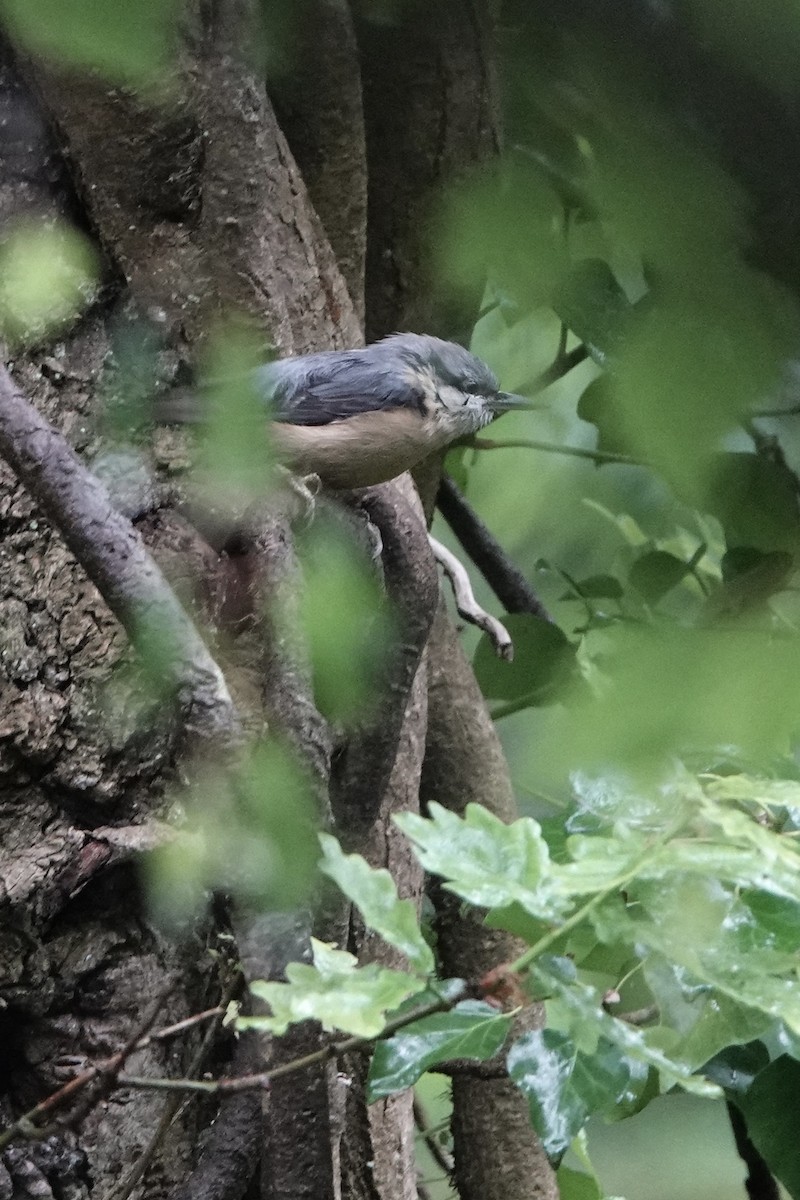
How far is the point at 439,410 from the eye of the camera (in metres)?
0.95

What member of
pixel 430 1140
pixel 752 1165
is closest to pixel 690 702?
pixel 752 1165

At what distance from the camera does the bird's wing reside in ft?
2.45

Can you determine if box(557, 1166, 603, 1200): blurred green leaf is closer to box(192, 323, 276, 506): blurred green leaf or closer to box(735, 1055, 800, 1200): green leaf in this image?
box(735, 1055, 800, 1200): green leaf

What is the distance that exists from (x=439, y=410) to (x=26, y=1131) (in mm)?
630

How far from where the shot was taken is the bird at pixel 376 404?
76cm

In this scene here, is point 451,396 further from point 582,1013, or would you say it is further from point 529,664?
point 582,1013

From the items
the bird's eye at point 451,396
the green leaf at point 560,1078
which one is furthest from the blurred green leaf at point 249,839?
the bird's eye at point 451,396

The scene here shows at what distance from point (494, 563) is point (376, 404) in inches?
7.6

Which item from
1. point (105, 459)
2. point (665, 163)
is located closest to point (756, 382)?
point (665, 163)

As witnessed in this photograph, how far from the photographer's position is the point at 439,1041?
53 centimetres

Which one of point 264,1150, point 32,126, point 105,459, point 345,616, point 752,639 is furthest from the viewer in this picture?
point 32,126

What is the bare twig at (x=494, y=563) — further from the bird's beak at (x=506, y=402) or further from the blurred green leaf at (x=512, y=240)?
the blurred green leaf at (x=512, y=240)

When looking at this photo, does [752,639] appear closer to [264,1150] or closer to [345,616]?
[345,616]

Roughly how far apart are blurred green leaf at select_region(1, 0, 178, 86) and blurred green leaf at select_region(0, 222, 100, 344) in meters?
0.18
